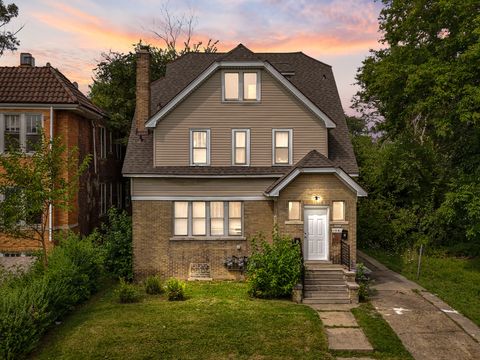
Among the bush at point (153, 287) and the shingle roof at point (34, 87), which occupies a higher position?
the shingle roof at point (34, 87)

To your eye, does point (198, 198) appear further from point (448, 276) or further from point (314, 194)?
point (448, 276)

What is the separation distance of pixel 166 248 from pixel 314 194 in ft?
24.4

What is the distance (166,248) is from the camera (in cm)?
2000

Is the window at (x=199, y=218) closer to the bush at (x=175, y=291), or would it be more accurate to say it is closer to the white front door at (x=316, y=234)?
the bush at (x=175, y=291)

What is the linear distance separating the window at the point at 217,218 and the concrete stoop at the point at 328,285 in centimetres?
450

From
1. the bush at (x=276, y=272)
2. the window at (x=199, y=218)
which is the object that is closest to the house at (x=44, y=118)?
the window at (x=199, y=218)

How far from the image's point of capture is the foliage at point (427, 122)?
67.6ft

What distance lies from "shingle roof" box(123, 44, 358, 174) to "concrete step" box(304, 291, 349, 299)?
5.94 meters

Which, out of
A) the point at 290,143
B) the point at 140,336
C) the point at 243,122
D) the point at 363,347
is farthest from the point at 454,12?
the point at 140,336

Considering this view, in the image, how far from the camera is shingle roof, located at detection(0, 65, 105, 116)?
21.7 m

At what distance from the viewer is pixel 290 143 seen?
20.5 m

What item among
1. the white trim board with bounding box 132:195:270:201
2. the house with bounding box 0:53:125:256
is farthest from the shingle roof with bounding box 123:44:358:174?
the house with bounding box 0:53:125:256

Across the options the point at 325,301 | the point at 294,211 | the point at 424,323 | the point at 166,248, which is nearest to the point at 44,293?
the point at 166,248

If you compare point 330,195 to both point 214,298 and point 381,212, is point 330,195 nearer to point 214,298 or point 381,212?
point 214,298
